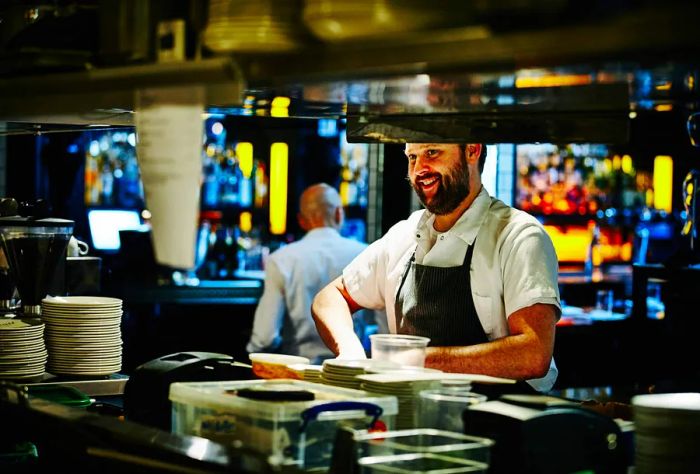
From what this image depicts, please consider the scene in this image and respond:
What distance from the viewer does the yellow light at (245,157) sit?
1093 cm

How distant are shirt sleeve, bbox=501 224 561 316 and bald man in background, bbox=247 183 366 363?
277cm

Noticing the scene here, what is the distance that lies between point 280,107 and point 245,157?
26.0ft

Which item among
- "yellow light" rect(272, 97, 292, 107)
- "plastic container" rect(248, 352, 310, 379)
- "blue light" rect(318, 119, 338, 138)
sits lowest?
"plastic container" rect(248, 352, 310, 379)

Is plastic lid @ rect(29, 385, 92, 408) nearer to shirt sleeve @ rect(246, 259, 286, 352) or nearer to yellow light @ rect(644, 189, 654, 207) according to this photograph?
shirt sleeve @ rect(246, 259, 286, 352)

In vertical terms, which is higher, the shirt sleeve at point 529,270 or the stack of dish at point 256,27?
the stack of dish at point 256,27

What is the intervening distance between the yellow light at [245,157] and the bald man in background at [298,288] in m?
4.26

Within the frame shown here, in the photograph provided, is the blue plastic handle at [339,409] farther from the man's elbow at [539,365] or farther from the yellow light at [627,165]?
the yellow light at [627,165]

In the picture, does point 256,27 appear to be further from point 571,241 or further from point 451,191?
point 571,241

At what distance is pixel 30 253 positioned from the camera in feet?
13.3

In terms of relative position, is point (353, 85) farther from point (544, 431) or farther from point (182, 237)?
point (544, 431)

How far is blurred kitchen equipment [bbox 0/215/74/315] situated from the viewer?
404cm

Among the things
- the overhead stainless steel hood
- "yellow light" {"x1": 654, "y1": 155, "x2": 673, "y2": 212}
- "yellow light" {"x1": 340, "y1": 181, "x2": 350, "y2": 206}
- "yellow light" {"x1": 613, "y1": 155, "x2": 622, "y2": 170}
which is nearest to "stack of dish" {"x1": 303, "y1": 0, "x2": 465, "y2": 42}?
the overhead stainless steel hood

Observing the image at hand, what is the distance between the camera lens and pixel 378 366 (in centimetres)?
286

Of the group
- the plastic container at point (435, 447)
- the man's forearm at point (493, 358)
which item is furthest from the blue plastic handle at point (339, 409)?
the man's forearm at point (493, 358)
